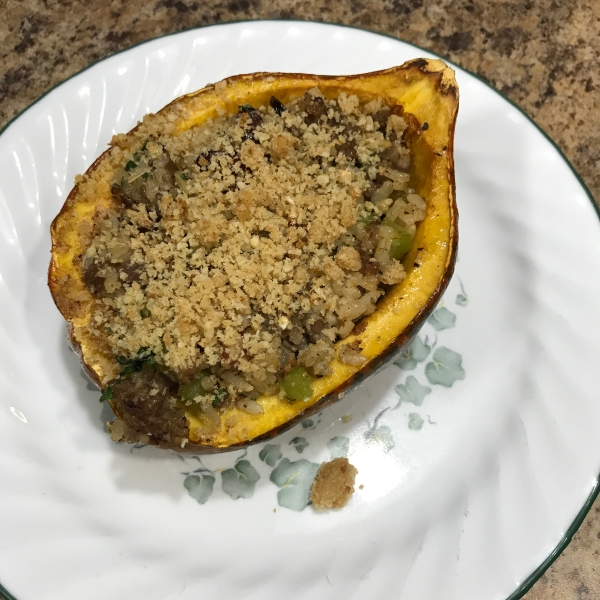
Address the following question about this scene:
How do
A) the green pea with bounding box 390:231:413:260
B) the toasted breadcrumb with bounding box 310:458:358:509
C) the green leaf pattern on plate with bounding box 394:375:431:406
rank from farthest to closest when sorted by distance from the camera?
the green leaf pattern on plate with bounding box 394:375:431:406 < the toasted breadcrumb with bounding box 310:458:358:509 < the green pea with bounding box 390:231:413:260

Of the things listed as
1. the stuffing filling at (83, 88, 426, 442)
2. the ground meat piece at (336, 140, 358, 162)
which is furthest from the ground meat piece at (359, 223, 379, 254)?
the ground meat piece at (336, 140, 358, 162)

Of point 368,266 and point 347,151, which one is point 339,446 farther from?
point 347,151

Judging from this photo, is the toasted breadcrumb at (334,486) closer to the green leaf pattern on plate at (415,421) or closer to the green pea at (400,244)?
the green leaf pattern on plate at (415,421)

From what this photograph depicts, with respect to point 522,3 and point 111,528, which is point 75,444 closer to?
point 111,528

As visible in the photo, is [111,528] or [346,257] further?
[111,528]

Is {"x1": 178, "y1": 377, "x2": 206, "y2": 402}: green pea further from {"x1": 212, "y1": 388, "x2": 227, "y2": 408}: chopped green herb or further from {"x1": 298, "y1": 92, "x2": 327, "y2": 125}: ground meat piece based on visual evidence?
{"x1": 298, "y1": 92, "x2": 327, "y2": 125}: ground meat piece

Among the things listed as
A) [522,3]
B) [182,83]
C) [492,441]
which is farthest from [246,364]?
[522,3]

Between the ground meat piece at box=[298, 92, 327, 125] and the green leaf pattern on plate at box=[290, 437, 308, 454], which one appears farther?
the green leaf pattern on plate at box=[290, 437, 308, 454]
